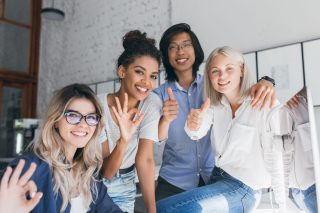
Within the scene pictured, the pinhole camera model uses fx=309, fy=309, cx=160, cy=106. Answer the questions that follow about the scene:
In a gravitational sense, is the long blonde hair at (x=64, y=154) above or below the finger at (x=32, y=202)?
above

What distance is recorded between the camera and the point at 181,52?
161 centimetres

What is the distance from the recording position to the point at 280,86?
2.31m

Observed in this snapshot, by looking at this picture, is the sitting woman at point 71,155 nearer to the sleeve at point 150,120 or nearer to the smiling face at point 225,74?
the sleeve at point 150,120

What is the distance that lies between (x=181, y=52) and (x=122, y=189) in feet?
2.45

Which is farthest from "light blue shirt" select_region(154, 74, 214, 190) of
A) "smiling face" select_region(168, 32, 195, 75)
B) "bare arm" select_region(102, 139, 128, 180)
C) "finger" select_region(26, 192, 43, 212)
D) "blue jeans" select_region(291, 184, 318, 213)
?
"finger" select_region(26, 192, 43, 212)

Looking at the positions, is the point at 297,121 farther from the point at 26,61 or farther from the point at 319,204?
the point at 26,61

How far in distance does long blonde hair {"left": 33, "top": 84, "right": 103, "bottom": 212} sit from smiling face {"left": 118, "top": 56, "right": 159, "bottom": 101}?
0.23 metres

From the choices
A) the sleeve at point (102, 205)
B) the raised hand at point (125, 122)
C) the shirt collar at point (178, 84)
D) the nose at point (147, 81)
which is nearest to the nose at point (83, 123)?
the raised hand at point (125, 122)

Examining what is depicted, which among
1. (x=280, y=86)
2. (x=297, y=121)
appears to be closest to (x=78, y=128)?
(x=297, y=121)

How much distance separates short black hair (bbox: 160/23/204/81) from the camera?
165 centimetres

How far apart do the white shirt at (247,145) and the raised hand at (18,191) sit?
710 mm

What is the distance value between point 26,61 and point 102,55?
1410 millimetres

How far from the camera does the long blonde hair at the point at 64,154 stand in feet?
3.74

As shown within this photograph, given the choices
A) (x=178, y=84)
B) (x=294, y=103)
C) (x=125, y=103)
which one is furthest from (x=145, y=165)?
(x=294, y=103)
